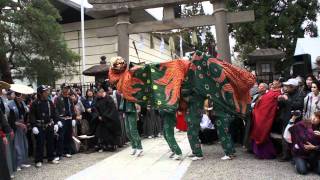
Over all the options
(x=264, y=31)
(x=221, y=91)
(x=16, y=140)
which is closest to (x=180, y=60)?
(x=221, y=91)

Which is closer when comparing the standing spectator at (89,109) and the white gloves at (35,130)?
the white gloves at (35,130)

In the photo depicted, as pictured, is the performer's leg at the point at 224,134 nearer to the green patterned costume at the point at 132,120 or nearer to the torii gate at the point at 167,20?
the green patterned costume at the point at 132,120

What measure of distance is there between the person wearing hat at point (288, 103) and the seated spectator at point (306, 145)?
662mm

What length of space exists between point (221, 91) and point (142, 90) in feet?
5.76

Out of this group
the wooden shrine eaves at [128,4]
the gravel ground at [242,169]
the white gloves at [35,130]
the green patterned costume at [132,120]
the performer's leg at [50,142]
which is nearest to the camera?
the gravel ground at [242,169]

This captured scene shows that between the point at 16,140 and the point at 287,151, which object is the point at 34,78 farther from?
the point at 287,151

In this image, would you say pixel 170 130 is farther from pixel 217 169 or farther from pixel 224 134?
pixel 217 169

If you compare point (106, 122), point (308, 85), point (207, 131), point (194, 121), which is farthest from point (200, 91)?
point (106, 122)

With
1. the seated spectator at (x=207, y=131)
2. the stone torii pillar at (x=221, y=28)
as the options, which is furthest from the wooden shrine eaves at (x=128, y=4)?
the seated spectator at (x=207, y=131)

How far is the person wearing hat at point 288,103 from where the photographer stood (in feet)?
25.8

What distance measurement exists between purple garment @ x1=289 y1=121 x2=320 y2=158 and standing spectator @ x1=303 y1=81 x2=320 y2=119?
0.41 metres

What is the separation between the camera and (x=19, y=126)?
842 cm

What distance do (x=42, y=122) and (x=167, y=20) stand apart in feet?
26.6

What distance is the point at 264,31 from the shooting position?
69.8ft
